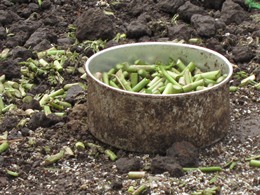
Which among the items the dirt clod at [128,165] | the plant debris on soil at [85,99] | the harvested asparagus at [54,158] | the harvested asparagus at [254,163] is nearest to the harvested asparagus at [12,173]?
the plant debris on soil at [85,99]

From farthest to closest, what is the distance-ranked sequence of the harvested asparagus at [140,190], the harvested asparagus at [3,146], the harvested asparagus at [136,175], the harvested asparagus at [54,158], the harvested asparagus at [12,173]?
the harvested asparagus at [3,146], the harvested asparagus at [54,158], the harvested asparagus at [12,173], the harvested asparagus at [136,175], the harvested asparagus at [140,190]

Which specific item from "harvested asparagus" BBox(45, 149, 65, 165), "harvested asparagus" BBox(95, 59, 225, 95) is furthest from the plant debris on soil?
"harvested asparagus" BBox(95, 59, 225, 95)

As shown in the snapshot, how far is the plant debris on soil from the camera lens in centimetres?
519

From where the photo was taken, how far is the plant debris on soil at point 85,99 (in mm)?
5188

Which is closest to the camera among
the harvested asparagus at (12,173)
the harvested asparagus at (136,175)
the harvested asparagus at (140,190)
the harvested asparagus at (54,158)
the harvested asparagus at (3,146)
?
the harvested asparagus at (140,190)

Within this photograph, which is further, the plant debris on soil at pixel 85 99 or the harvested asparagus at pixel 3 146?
the harvested asparagus at pixel 3 146

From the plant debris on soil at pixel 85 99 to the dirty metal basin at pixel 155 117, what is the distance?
A: 0.08m

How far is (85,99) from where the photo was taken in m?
6.11

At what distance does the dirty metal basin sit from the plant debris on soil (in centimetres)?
8

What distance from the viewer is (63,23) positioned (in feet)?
24.2

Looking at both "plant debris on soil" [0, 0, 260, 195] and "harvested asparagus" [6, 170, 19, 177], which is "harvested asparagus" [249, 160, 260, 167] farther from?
"harvested asparagus" [6, 170, 19, 177]

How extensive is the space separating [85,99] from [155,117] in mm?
930

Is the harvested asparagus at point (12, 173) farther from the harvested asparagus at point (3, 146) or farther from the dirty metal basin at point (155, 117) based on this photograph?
the dirty metal basin at point (155, 117)

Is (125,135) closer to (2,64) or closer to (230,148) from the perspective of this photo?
(230,148)
